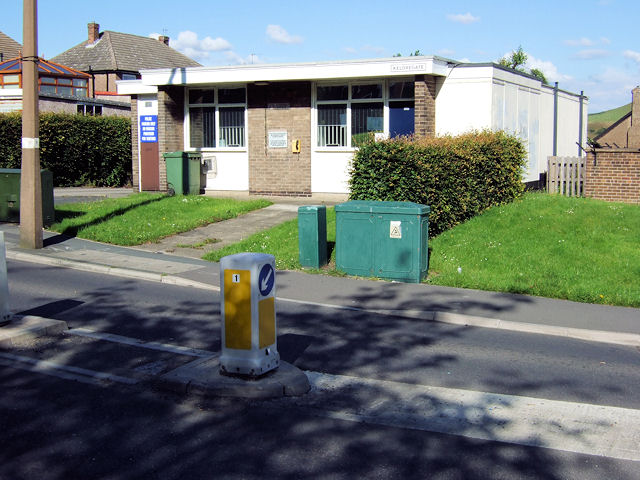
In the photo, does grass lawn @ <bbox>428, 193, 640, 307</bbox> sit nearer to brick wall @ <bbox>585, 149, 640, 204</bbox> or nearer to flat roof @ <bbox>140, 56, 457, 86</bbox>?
brick wall @ <bbox>585, 149, 640, 204</bbox>

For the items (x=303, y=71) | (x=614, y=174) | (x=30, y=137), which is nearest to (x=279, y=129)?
(x=303, y=71)

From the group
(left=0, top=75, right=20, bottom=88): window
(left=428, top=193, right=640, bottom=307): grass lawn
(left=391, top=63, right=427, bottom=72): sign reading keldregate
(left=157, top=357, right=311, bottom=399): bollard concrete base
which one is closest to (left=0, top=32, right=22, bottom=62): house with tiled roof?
(left=0, top=75, right=20, bottom=88): window

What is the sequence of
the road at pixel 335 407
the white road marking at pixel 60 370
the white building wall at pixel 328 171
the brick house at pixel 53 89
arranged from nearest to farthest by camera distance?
the road at pixel 335 407 → the white road marking at pixel 60 370 → the white building wall at pixel 328 171 → the brick house at pixel 53 89

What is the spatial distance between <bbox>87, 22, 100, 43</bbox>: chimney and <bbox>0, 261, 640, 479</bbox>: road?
5313 cm

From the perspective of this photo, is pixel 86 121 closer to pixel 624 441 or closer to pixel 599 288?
pixel 599 288

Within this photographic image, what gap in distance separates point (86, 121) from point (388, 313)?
2040 cm

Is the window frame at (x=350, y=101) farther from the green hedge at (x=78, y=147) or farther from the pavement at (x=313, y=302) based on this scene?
the green hedge at (x=78, y=147)

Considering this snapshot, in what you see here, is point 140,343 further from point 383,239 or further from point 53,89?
point 53,89

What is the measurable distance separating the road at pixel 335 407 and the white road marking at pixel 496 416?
20mm

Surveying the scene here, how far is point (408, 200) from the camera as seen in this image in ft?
41.5

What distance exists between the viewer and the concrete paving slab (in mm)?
7297

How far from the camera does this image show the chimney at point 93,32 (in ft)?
187

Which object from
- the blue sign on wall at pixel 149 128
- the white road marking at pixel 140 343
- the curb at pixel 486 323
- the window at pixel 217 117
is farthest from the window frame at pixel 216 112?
the white road marking at pixel 140 343

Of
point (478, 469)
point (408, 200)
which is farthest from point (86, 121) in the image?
point (478, 469)
